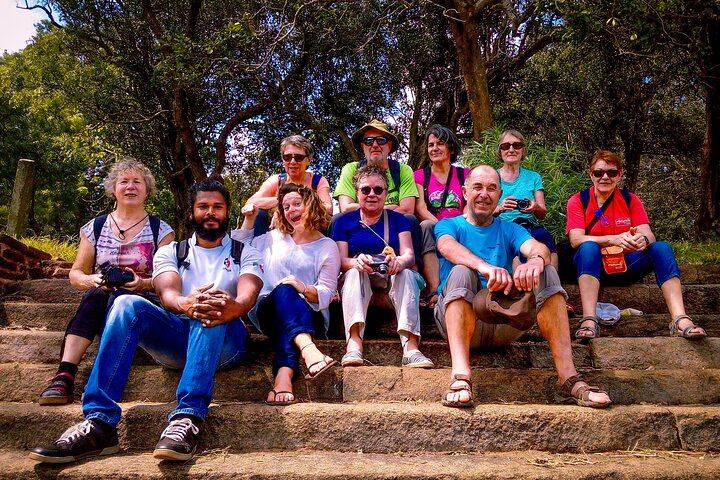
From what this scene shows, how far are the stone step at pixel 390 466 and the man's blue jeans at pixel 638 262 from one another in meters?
1.51

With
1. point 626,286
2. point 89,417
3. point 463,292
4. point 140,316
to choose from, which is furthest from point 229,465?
point 626,286

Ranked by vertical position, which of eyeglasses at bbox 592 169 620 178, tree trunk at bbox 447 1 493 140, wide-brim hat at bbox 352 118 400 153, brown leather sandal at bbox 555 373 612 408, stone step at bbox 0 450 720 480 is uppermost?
tree trunk at bbox 447 1 493 140

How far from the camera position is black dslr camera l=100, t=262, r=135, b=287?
3389 mm

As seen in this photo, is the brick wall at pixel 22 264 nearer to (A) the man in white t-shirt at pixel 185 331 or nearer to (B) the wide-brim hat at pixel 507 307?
Result: (A) the man in white t-shirt at pixel 185 331

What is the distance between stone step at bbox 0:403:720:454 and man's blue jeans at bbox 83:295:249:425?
0.67 feet

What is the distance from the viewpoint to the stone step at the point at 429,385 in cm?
317

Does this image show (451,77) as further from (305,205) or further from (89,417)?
(89,417)

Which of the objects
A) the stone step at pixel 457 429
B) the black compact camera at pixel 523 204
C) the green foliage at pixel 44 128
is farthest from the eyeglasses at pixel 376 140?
the green foliage at pixel 44 128

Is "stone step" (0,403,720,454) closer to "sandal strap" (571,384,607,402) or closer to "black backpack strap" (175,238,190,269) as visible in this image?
"sandal strap" (571,384,607,402)

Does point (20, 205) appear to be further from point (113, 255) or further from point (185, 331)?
point (185, 331)

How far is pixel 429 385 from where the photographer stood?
10.4ft

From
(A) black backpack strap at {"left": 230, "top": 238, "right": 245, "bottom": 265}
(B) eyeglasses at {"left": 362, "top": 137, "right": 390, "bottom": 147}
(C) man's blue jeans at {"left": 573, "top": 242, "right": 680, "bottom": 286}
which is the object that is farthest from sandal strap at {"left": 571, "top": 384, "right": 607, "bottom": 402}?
(B) eyeglasses at {"left": 362, "top": 137, "right": 390, "bottom": 147}

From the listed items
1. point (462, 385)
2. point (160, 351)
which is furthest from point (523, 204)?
point (160, 351)

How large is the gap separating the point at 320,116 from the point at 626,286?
28.6 feet
